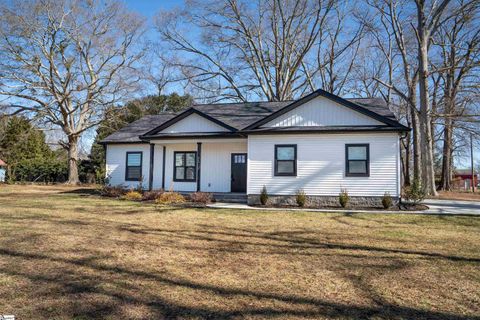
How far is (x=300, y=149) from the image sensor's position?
50.9 ft

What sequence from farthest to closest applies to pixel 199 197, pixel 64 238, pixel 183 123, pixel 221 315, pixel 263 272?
pixel 183 123 < pixel 199 197 < pixel 64 238 < pixel 263 272 < pixel 221 315

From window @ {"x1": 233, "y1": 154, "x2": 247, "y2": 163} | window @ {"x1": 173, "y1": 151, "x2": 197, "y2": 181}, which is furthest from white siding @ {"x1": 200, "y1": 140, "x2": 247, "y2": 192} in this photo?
window @ {"x1": 173, "y1": 151, "x2": 197, "y2": 181}

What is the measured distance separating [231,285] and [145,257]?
6.55 ft

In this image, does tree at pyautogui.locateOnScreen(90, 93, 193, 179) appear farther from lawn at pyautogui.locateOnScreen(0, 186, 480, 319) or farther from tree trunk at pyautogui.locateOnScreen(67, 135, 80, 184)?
lawn at pyautogui.locateOnScreen(0, 186, 480, 319)

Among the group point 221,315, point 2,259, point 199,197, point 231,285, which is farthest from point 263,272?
point 199,197

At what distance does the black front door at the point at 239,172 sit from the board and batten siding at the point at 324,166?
95.7 inches

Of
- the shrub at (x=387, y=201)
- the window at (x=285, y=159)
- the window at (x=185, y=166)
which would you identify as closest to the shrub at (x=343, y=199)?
the shrub at (x=387, y=201)

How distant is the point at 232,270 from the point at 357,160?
35.8ft

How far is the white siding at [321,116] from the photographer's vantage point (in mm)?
15062

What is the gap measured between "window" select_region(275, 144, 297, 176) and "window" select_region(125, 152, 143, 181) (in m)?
8.41

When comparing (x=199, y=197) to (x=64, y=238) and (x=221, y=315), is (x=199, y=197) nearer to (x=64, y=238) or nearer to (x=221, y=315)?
(x=64, y=238)

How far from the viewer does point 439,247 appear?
7289mm

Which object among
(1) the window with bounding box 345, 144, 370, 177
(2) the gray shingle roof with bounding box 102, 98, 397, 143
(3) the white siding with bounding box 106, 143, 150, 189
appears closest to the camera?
(1) the window with bounding box 345, 144, 370, 177

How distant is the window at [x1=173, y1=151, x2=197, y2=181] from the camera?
18984 mm
